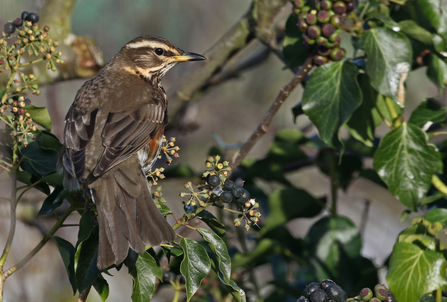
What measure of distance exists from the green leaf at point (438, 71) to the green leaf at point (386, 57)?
28 cm

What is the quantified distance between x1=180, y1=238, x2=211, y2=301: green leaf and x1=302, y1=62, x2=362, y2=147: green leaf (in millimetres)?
1067

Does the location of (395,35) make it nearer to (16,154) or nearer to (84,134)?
(84,134)

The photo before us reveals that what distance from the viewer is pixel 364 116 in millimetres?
3143

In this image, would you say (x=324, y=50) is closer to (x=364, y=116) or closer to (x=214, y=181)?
(x=364, y=116)

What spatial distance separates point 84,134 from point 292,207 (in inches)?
60.4

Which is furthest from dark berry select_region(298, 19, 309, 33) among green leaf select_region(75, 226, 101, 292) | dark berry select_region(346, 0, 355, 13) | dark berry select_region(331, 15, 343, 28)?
green leaf select_region(75, 226, 101, 292)

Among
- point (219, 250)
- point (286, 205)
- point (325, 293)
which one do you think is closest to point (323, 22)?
point (286, 205)

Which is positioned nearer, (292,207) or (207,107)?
(292,207)

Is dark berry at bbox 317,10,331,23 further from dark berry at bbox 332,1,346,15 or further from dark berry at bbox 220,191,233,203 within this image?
dark berry at bbox 220,191,233,203

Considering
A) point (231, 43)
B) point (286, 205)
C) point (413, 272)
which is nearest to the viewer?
point (413, 272)

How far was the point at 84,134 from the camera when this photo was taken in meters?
2.83

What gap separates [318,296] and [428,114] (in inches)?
66.3

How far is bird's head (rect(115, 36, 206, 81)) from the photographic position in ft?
12.6

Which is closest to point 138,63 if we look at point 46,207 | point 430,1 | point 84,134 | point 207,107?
point 84,134
